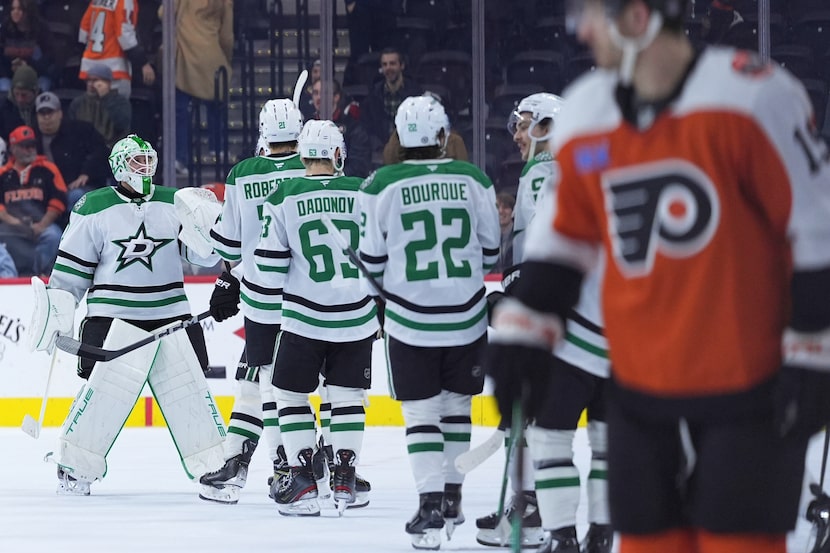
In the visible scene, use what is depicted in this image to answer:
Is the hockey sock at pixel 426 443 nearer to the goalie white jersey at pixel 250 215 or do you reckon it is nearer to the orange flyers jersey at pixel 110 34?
the goalie white jersey at pixel 250 215

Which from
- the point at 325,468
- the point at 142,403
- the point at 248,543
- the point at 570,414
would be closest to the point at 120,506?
the point at 325,468

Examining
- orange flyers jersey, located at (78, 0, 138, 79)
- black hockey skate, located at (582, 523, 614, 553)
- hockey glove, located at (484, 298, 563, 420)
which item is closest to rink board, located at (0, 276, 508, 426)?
orange flyers jersey, located at (78, 0, 138, 79)

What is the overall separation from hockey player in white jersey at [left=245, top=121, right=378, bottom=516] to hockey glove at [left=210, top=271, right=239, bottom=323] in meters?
0.58

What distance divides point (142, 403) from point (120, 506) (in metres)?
2.79

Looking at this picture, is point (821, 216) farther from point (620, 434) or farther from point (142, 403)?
point (142, 403)

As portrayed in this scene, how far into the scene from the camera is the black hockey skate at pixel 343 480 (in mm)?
4988

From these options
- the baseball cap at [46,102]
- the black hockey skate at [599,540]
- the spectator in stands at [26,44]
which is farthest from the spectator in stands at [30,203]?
Answer: the black hockey skate at [599,540]

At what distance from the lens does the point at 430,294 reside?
4.22 metres

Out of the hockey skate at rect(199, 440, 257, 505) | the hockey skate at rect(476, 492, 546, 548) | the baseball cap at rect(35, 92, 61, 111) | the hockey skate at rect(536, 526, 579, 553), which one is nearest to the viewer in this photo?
the hockey skate at rect(536, 526, 579, 553)

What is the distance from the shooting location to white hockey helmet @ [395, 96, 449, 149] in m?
4.30

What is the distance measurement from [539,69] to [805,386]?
7.48 m

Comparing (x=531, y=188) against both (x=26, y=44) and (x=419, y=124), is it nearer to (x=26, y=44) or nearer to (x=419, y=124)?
(x=419, y=124)

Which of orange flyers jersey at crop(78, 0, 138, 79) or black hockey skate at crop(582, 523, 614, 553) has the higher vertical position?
orange flyers jersey at crop(78, 0, 138, 79)

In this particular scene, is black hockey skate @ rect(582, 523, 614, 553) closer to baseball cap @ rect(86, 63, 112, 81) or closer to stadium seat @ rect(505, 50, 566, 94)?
stadium seat @ rect(505, 50, 566, 94)
